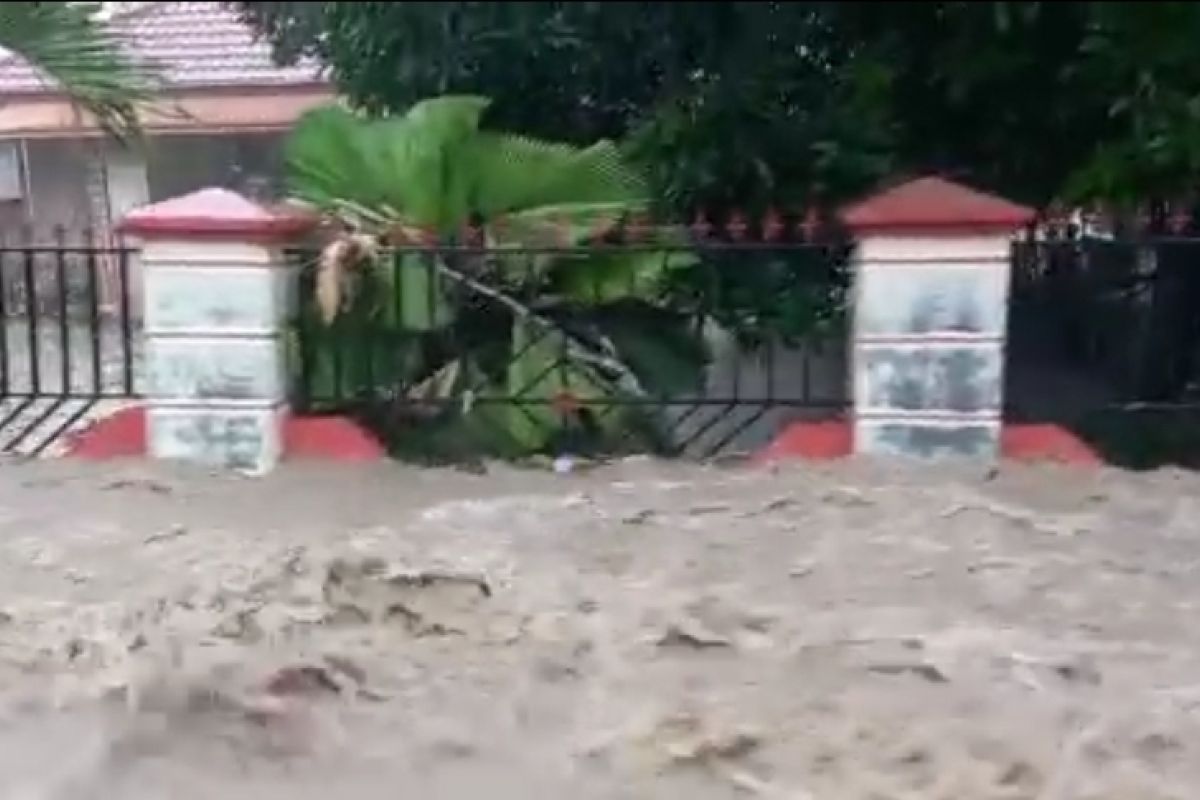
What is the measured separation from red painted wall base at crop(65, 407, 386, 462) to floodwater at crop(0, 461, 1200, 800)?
0.73 ft

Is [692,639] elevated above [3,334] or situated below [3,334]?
below

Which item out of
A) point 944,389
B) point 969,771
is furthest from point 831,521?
point 969,771

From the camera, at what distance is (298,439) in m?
6.25

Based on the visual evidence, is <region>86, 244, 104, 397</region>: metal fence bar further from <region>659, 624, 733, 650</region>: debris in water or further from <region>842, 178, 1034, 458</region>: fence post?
<region>659, 624, 733, 650</region>: debris in water

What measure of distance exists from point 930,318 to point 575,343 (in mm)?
1324

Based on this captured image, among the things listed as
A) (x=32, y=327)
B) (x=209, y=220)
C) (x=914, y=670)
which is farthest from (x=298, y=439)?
(x=914, y=670)

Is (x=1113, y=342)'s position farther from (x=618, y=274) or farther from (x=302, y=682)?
(x=302, y=682)

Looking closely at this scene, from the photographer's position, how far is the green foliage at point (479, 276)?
6336mm

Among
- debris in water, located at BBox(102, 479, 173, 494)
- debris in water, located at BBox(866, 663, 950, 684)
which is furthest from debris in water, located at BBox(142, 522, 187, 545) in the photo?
debris in water, located at BBox(866, 663, 950, 684)

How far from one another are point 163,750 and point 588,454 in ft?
9.42

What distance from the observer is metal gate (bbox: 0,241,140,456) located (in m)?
6.59

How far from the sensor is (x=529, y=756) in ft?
12.6

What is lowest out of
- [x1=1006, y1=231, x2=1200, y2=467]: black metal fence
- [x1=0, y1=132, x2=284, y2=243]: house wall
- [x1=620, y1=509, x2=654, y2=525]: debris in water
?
Answer: [x1=620, y1=509, x2=654, y2=525]: debris in water

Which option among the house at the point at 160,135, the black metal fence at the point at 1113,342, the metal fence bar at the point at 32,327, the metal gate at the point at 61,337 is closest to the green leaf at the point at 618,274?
the house at the point at 160,135
